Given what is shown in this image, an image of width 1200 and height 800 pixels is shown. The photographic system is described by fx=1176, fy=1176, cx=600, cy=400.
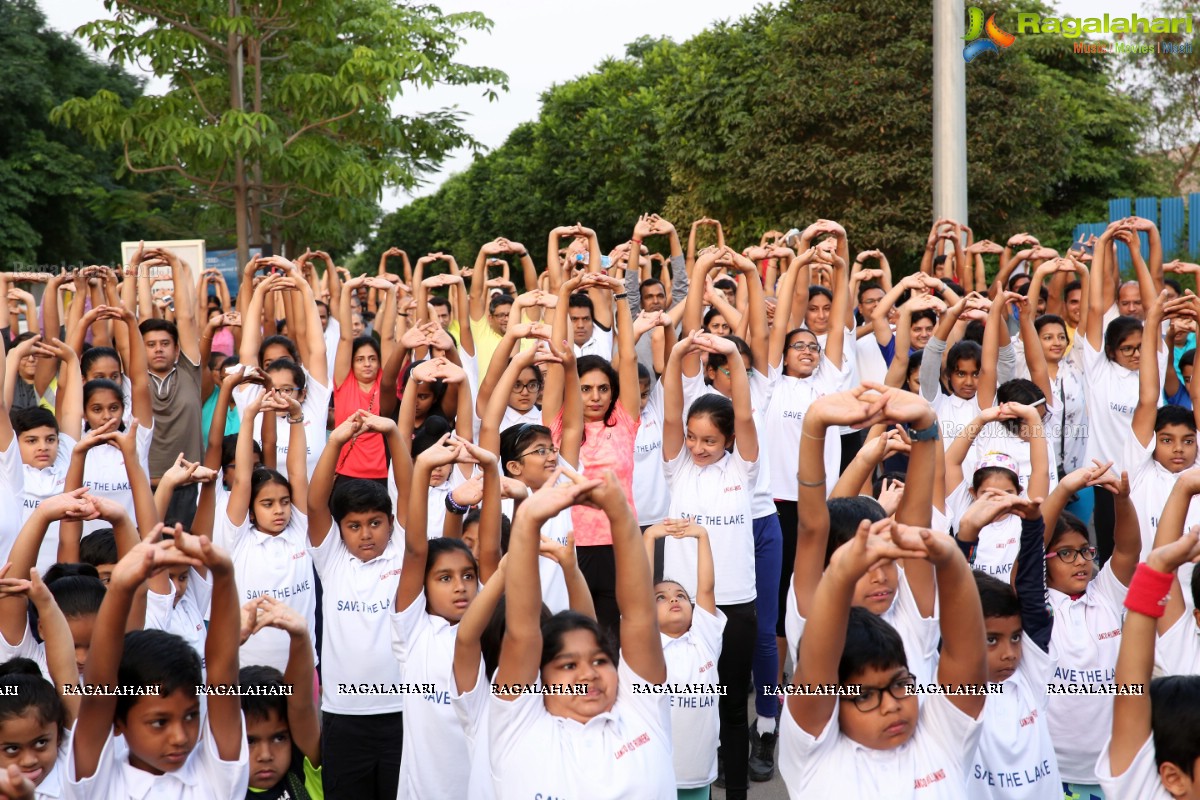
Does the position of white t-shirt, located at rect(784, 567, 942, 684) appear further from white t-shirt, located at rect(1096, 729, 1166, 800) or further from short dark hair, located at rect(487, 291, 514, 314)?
short dark hair, located at rect(487, 291, 514, 314)

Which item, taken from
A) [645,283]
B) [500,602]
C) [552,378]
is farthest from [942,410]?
[500,602]

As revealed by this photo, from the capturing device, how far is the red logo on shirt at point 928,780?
9.05 ft

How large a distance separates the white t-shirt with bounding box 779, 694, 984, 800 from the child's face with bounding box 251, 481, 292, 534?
270 cm

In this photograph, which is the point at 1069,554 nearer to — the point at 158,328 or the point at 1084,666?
the point at 1084,666

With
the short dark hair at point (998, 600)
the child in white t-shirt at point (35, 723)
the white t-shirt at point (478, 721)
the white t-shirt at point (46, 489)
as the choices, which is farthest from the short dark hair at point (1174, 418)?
the white t-shirt at point (46, 489)

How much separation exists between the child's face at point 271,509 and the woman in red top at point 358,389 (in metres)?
1.77

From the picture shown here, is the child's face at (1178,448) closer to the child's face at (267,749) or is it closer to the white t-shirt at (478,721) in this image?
the white t-shirt at (478,721)

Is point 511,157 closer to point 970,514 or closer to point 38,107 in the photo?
point 38,107

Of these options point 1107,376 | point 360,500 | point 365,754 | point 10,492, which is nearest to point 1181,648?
point 365,754

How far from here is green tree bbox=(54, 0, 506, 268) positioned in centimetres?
1314

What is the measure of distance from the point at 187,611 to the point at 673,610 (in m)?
1.79

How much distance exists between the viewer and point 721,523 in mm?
5109

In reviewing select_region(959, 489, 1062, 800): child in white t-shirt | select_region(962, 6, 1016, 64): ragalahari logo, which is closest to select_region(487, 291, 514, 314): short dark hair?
select_region(959, 489, 1062, 800): child in white t-shirt

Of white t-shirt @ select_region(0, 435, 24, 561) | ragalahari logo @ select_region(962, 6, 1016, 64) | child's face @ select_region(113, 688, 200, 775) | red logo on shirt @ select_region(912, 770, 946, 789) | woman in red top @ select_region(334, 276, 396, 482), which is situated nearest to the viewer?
red logo on shirt @ select_region(912, 770, 946, 789)
